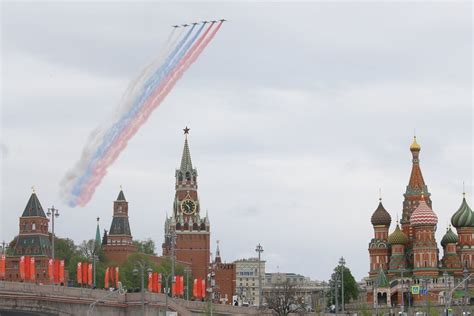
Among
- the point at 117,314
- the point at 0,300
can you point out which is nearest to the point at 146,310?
the point at 117,314

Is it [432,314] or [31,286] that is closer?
[31,286]

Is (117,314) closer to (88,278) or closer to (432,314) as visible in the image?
(88,278)

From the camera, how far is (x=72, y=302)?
14800cm

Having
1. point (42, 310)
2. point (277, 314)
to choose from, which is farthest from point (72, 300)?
point (277, 314)

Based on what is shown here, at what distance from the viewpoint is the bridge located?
13912 centimetres

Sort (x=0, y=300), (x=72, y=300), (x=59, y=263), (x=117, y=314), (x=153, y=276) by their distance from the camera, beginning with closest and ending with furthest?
(x=0, y=300), (x=72, y=300), (x=117, y=314), (x=59, y=263), (x=153, y=276)

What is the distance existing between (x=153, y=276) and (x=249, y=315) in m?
17.3

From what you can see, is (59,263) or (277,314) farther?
(277,314)

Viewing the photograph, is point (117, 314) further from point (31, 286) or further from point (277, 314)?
point (277, 314)

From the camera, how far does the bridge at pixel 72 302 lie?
139125mm

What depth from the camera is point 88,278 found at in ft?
630

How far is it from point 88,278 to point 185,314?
1261 inches

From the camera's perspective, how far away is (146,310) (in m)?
158

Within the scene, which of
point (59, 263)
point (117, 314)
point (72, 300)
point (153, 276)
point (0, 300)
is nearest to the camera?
point (0, 300)
